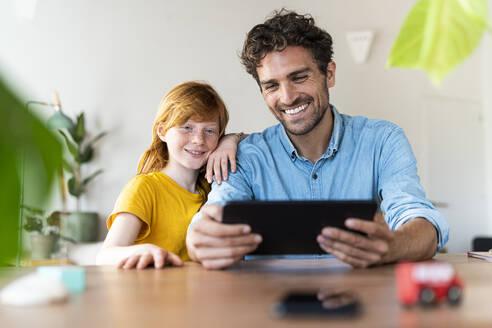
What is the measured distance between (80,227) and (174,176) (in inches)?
120

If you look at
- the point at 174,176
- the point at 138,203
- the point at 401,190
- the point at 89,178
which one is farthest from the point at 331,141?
the point at 89,178

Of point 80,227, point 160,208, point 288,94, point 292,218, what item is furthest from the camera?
point 80,227

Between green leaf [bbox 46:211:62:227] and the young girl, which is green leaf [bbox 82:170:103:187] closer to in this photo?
green leaf [bbox 46:211:62:227]

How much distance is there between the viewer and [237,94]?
4.89 metres

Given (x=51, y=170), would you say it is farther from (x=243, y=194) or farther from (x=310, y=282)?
(x=243, y=194)

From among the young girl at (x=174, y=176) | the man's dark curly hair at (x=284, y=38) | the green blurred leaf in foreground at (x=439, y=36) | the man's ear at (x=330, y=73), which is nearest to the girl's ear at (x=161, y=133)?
the young girl at (x=174, y=176)

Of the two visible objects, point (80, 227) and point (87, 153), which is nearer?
point (80, 227)

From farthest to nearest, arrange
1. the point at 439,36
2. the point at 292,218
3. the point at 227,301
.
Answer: the point at 292,218 < the point at 227,301 < the point at 439,36

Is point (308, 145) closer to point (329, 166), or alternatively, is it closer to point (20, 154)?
point (329, 166)

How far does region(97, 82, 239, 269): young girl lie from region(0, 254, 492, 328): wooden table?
66 cm

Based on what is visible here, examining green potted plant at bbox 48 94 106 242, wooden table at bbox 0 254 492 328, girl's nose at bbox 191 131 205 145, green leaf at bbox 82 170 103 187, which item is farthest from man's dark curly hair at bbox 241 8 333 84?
green leaf at bbox 82 170 103 187

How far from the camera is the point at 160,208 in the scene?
1.80m

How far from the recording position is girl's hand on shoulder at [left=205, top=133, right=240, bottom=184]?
1725 millimetres

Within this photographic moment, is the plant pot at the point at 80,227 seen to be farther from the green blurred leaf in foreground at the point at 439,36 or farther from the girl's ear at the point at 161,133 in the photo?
the green blurred leaf in foreground at the point at 439,36
